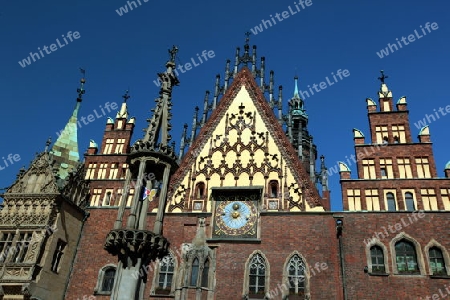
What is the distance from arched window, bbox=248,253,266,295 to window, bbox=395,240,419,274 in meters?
5.57

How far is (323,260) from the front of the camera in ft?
60.4

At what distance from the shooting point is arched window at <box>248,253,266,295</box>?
18422mm

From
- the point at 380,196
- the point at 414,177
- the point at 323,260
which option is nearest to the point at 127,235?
the point at 323,260

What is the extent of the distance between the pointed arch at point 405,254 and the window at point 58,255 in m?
14.7

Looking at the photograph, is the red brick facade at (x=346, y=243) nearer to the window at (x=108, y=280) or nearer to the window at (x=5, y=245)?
the window at (x=108, y=280)

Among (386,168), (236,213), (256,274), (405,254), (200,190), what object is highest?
(386,168)

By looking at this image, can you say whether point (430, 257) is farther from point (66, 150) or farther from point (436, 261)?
point (66, 150)

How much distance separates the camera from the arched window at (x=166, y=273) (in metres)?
19.3

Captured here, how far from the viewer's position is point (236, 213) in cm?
2034

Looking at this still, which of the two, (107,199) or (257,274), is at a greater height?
(107,199)

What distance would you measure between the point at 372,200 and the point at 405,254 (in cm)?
261

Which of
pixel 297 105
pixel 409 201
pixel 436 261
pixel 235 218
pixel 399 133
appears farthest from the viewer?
pixel 297 105

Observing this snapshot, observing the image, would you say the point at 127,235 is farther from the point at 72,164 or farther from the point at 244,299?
the point at 72,164

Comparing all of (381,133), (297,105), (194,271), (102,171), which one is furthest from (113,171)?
(297,105)
